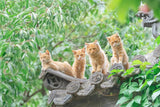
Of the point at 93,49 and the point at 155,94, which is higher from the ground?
the point at 93,49

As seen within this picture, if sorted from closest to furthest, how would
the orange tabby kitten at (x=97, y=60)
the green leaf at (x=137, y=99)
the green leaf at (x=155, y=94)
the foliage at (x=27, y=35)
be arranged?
the green leaf at (x=155, y=94) < the green leaf at (x=137, y=99) < the orange tabby kitten at (x=97, y=60) < the foliage at (x=27, y=35)

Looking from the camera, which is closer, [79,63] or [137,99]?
[137,99]

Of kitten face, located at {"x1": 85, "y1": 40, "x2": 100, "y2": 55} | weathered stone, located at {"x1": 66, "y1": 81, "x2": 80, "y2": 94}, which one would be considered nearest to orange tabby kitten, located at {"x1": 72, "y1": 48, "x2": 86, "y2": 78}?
kitten face, located at {"x1": 85, "y1": 40, "x2": 100, "y2": 55}

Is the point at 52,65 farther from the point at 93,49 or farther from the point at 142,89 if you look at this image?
the point at 142,89

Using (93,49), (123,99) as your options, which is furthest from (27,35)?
(123,99)

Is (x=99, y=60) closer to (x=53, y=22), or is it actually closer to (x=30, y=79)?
(x=53, y=22)

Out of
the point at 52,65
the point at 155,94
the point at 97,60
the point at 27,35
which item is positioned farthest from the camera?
the point at 27,35

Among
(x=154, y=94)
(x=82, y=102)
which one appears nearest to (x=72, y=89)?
(x=82, y=102)

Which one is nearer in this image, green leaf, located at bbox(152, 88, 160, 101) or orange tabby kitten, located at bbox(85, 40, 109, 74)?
green leaf, located at bbox(152, 88, 160, 101)

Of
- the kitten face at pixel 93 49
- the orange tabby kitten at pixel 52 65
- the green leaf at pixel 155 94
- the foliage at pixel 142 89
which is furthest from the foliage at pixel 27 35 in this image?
the green leaf at pixel 155 94

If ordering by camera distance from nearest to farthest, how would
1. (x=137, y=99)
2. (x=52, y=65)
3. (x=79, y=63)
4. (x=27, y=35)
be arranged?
(x=137, y=99), (x=52, y=65), (x=79, y=63), (x=27, y=35)

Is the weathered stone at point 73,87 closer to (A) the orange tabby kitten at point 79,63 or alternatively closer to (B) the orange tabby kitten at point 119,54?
(A) the orange tabby kitten at point 79,63

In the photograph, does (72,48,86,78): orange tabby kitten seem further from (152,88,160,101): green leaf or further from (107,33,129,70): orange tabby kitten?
(152,88,160,101): green leaf

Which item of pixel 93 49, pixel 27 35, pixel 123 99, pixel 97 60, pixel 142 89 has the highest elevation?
pixel 27 35
